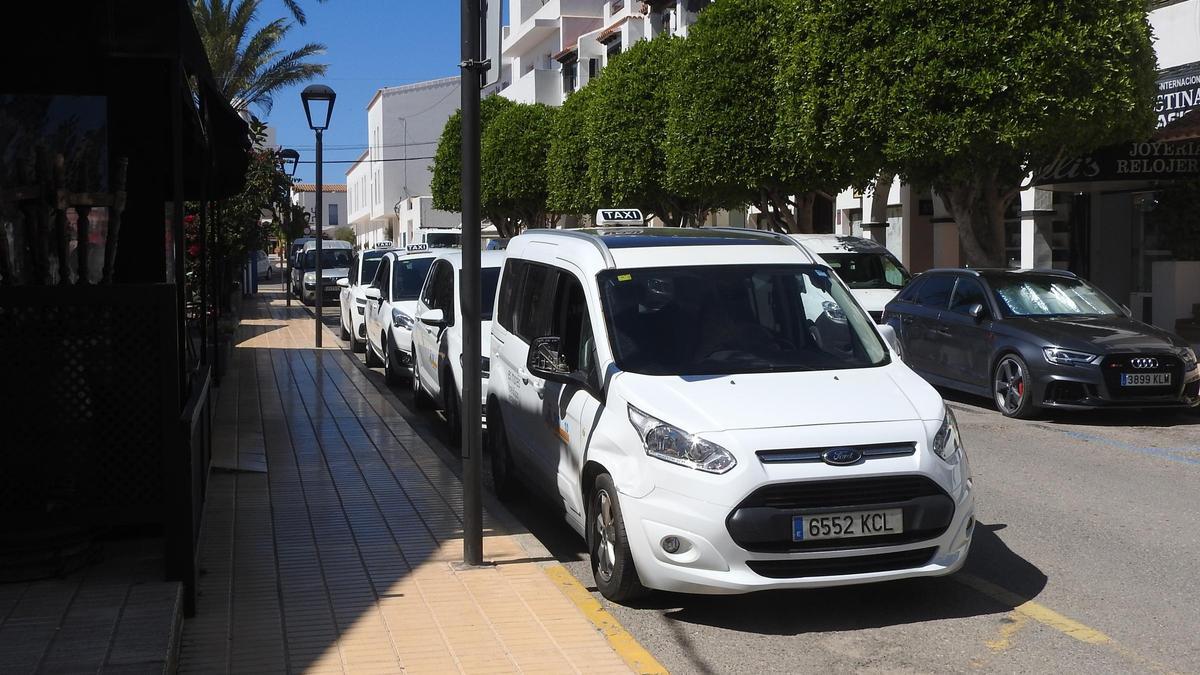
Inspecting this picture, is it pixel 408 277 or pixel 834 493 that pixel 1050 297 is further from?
pixel 834 493

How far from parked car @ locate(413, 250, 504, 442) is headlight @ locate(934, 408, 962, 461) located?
4735 mm

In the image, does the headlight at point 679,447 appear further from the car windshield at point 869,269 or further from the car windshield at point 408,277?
the car windshield at point 869,269

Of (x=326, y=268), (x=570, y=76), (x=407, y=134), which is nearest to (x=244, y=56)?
(x=326, y=268)

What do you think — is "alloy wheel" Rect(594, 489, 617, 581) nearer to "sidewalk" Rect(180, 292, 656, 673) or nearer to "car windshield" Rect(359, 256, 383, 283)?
"sidewalk" Rect(180, 292, 656, 673)

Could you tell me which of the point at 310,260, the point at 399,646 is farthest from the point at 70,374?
the point at 310,260

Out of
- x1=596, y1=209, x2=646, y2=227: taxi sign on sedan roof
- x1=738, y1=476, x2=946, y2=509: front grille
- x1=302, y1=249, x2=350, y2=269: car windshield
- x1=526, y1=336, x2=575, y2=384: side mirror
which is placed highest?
x1=596, y1=209, x2=646, y2=227: taxi sign on sedan roof

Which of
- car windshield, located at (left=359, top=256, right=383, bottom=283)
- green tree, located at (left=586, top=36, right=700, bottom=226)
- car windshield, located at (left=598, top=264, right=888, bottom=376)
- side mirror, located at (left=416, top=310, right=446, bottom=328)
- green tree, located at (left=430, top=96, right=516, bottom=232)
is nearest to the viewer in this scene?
car windshield, located at (left=598, top=264, right=888, bottom=376)

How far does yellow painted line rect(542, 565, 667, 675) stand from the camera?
5.36m

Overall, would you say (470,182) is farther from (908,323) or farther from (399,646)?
(908,323)

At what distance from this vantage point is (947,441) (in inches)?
245

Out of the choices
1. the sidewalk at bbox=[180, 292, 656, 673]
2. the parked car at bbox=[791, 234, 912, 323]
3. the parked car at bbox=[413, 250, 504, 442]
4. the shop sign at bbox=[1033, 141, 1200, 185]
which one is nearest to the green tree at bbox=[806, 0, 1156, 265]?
the parked car at bbox=[791, 234, 912, 323]

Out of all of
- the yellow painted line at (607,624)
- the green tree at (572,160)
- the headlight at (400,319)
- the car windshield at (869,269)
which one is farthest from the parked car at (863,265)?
the green tree at (572,160)

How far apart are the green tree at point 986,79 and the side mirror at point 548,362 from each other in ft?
39.3

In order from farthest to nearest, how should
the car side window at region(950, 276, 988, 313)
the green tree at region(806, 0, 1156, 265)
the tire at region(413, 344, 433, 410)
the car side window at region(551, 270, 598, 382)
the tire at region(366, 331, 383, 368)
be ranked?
1. the tire at region(366, 331, 383, 368)
2. the green tree at region(806, 0, 1156, 265)
3. the car side window at region(950, 276, 988, 313)
4. the tire at region(413, 344, 433, 410)
5. the car side window at region(551, 270, 598, 382)
